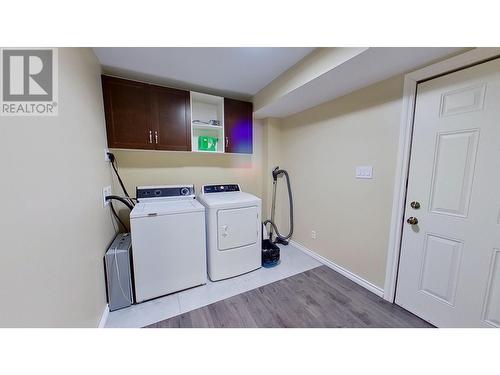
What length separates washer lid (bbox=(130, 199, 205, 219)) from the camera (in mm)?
1675

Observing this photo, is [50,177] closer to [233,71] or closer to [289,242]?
[233,71]

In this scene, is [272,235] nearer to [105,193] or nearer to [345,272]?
[345,272]

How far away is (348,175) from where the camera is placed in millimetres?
2053

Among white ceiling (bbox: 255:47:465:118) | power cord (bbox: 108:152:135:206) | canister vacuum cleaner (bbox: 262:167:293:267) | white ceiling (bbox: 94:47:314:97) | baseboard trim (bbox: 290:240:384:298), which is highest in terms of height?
white ceiling (bbox: 94:47:314:97)

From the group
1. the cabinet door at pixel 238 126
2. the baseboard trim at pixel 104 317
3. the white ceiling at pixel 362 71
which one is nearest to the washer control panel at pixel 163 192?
the cabinet door at pixel 238 126

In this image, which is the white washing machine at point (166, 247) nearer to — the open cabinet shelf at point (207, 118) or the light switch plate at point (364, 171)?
the open cabinet shelf at point (207, 118)

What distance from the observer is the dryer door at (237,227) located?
6.65 ft

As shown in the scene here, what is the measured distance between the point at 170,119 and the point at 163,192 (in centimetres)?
92

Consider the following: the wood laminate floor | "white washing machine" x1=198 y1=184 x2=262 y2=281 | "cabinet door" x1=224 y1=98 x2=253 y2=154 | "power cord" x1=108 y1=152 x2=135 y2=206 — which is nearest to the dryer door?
"white washing machine" x1=198 y1=184 x2=262 y2=281

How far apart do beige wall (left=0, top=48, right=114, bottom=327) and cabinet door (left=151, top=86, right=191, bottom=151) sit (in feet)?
1.90

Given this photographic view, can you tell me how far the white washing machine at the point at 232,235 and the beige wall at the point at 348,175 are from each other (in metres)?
0.91

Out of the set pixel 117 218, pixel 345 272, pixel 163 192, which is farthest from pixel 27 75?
pixel 345 272

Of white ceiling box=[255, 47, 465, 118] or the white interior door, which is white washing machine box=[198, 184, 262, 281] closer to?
white ceiling box=[255, 47, 465, 118]

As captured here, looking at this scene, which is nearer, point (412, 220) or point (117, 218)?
point (412, 220)
